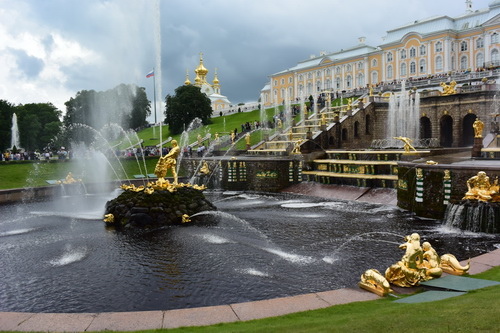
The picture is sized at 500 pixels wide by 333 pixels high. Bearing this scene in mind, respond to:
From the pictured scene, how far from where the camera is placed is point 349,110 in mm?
41344

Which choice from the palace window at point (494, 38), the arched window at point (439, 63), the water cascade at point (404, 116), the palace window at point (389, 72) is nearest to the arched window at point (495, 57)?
the palace window at point (494, 38)

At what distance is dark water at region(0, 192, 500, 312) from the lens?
29.2ft

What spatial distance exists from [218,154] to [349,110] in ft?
45.5

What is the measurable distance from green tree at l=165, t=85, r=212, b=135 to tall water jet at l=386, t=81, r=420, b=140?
1458 inches

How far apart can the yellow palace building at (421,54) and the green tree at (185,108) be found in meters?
17.5

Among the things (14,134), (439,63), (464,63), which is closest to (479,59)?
(464,63)

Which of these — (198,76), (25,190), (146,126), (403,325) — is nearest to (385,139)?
(25,190)

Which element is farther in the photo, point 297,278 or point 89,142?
point 89,142

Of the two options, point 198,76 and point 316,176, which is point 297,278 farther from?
point 198,76

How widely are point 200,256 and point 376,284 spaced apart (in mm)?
5481

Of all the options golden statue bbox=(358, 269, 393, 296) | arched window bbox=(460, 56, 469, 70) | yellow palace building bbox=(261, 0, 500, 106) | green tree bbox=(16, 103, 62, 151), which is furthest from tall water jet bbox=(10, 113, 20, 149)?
arched window bbox=(460, 56, 469, 70)

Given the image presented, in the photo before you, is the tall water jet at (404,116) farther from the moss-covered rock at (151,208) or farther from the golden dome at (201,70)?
the golden dome at (201,70)

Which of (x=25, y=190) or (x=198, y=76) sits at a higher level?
(x=198, y=76)

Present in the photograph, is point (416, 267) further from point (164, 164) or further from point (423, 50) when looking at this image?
point (423, 50)
